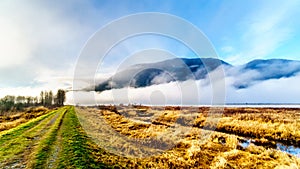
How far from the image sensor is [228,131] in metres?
29.4

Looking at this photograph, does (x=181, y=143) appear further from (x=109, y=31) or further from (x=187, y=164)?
(x=109, y=31)

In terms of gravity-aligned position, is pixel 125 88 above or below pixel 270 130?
above

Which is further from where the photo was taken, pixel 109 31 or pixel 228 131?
pixel 228 131

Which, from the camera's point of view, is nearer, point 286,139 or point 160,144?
point 160,144

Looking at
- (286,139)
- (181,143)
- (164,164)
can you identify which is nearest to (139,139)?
(181,143)

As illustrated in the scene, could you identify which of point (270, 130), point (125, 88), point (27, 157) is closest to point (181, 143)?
point (27, 157)

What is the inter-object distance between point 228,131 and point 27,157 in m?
23.4

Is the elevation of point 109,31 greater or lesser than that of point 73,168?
greater

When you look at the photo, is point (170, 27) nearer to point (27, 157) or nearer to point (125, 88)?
point (125, 88)

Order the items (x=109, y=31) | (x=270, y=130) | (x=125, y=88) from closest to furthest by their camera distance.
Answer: (x=109, y=31), (x=270, y=130), (x=125, y=88)

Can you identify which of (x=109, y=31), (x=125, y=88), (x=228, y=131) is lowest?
(x=228, y=131)

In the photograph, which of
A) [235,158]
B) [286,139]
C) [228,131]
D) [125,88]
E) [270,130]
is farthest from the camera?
[125,88]

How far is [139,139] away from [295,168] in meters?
11.9

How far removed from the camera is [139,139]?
20031 mm
